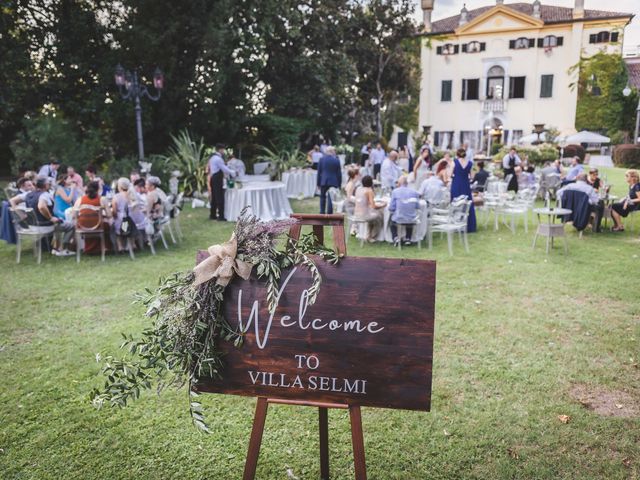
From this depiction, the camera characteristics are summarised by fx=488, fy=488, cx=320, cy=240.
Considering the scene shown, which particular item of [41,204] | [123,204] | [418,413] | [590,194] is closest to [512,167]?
[590,194]

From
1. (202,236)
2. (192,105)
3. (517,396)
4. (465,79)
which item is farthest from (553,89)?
(517,396)

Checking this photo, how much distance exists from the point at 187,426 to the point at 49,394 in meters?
1.13

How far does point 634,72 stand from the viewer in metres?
32.6

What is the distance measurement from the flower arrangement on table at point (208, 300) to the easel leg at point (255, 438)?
0.22 m

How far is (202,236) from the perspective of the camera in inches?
359

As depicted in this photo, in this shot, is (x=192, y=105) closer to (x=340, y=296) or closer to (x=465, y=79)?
(x=340, y=296)

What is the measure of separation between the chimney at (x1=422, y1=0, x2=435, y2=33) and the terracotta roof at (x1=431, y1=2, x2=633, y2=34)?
1.57 feet

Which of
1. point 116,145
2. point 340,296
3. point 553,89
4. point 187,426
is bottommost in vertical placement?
point 187,426

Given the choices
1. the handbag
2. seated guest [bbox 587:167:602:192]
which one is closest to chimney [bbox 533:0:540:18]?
seated guest [bbox 587:167:602:192]

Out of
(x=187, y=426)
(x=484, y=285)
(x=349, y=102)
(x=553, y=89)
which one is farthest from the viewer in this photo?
(x=553, y=89)

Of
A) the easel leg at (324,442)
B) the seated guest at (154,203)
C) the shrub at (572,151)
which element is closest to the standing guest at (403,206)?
the seated guest at (154,203)

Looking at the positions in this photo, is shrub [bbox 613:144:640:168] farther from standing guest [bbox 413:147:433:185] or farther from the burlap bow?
the burlap bow

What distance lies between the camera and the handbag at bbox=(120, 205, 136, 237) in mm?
7267

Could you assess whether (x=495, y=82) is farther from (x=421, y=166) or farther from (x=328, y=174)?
(x=328, y=174)
